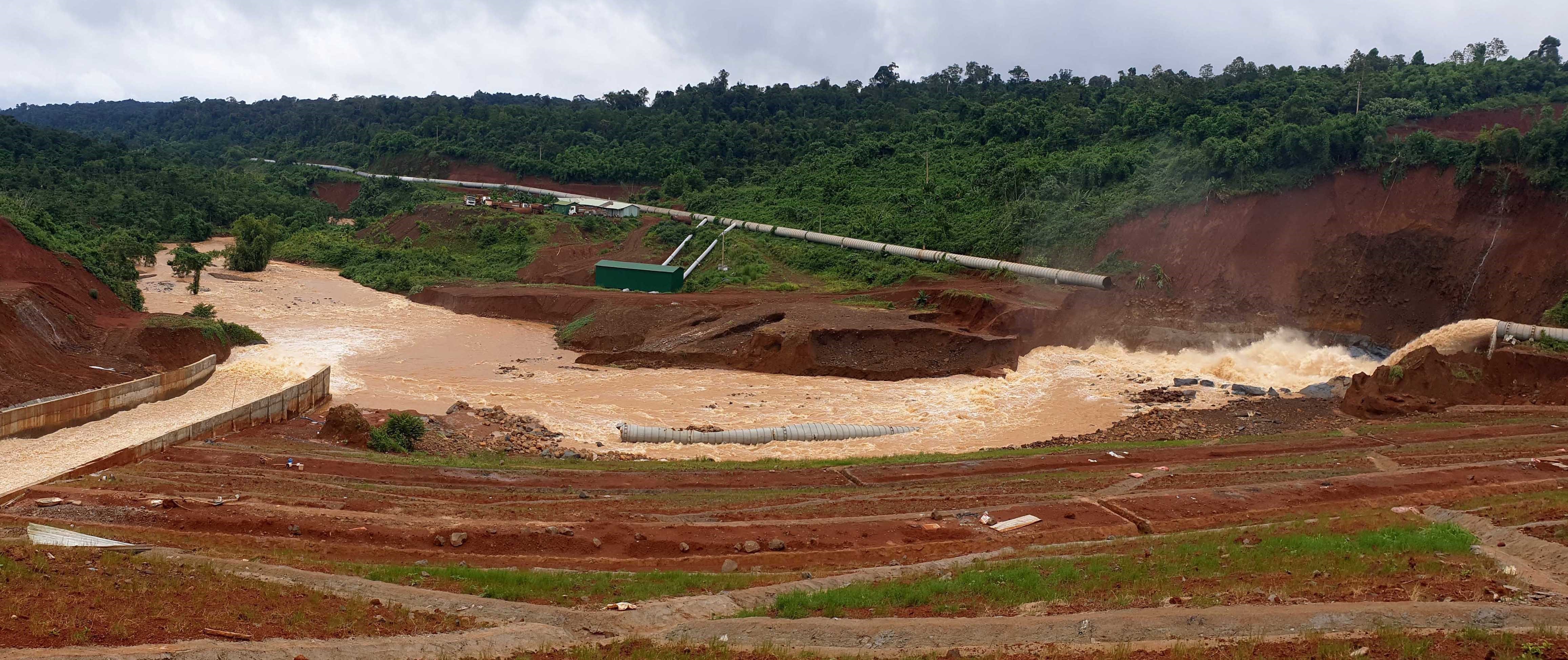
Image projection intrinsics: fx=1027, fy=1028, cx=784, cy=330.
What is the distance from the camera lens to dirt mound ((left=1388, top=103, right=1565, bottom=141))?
44750 mm

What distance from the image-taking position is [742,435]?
28172 millimetres

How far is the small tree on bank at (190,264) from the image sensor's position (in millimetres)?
52031

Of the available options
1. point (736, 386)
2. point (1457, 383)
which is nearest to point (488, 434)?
point (736, 386)

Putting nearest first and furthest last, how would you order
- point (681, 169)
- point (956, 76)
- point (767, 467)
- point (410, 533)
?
point (410, 533), point (767, 467), point (681, 169), point (956, 76)

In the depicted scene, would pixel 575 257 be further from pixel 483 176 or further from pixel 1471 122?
pixel 1471 122

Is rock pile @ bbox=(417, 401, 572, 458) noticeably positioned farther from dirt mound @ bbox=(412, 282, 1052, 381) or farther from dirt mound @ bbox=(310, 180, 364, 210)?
dirt mound @ bbox=(310, 180, 364, 210)

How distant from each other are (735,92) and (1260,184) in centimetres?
7166

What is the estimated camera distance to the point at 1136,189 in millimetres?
52219

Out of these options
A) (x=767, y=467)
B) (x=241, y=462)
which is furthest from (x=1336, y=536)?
(x=241, y=462)

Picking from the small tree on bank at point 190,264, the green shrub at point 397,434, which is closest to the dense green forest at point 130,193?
the small tree on bank at point 190,264

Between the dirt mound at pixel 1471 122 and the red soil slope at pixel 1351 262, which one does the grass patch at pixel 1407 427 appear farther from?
the dirt mound at pixel 1471 122

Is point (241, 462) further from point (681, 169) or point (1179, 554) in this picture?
point (681, 169)

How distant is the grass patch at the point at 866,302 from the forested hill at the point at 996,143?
9.46 meters

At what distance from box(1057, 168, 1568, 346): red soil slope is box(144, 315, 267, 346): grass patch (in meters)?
31.5
